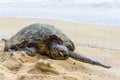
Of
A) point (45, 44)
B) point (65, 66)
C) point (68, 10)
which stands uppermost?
point (68, 10)

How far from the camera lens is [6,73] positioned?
420cm

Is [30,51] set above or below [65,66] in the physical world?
above

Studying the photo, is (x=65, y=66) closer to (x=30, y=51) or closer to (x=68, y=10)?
(x=30, y=51)

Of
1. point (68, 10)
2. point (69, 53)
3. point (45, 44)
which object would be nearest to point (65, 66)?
point (69, 53)

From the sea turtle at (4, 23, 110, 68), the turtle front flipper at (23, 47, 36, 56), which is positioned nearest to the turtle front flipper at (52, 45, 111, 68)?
the sea turtle at (4, 23, 110, 68)

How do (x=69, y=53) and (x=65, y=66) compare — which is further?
(x=69, y=53)

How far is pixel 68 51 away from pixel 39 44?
45cm

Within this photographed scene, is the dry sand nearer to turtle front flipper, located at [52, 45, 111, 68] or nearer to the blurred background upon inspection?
turtle front flipper, located at [52, 45, 111, 68]

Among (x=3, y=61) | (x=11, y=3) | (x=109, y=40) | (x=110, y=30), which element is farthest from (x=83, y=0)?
(x=3, y=61)

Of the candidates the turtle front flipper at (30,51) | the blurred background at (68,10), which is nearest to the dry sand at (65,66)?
the turtle front flipper at (30,51)

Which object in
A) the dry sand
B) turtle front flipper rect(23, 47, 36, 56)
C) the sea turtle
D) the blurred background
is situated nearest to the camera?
the dry sand

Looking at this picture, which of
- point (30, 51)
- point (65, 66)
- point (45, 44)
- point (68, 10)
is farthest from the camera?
point (68, 10)

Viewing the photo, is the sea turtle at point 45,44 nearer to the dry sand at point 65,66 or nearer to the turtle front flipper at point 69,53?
the turtle front flipper at point 69,53

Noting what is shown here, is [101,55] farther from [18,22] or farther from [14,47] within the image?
[18,22]
